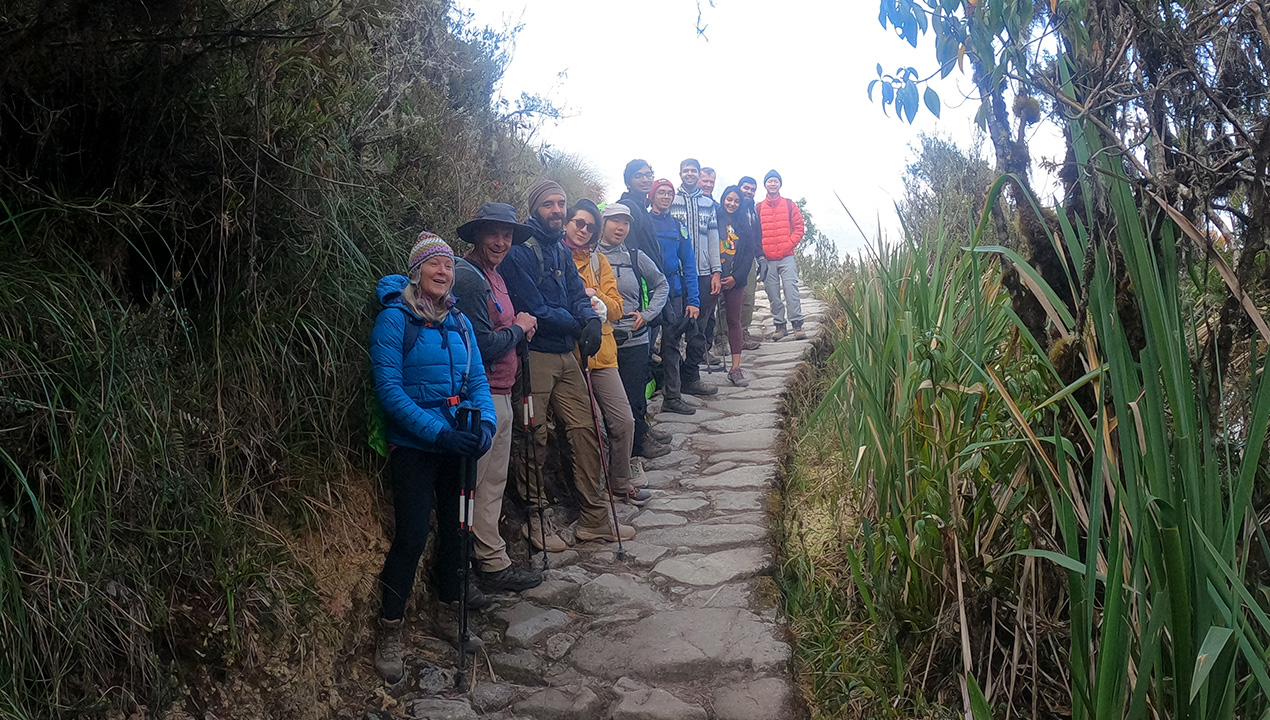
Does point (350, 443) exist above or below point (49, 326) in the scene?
below

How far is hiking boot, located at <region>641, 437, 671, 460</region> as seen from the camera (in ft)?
20.7

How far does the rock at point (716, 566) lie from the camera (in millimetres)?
4332

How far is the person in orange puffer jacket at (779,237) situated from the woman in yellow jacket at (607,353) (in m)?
4.16

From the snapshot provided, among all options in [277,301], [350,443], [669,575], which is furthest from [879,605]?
[277,301]

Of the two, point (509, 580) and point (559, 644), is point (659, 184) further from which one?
point (559, 644)

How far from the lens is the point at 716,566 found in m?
A: 4.45

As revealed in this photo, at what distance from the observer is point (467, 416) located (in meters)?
3.71

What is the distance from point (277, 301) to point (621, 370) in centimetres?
274

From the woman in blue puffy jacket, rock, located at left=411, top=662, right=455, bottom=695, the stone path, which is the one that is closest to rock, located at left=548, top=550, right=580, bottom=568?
the stone path

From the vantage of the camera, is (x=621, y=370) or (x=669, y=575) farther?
(x=621, y=370)

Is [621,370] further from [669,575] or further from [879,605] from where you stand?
[879,605]

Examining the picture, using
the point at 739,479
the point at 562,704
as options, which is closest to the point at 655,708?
the point at 562,704

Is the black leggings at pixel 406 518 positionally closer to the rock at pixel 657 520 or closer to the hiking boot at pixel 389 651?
the hiking boot at pixel 389 651

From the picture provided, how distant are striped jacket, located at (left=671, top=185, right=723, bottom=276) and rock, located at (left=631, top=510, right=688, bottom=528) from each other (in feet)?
10.3
